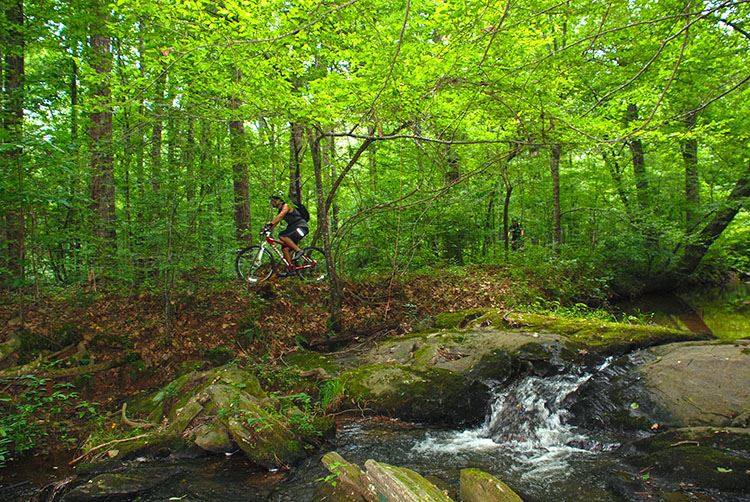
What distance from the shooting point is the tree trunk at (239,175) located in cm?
898

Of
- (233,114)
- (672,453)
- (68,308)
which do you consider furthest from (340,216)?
(672,453)

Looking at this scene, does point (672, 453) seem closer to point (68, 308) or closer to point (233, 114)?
point (233, 114)

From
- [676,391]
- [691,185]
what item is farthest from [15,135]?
[691,185]

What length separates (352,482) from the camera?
160 inches

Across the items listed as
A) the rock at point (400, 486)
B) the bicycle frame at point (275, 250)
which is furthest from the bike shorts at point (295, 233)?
the rock at point (400, 486)

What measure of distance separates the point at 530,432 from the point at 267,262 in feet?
22.7

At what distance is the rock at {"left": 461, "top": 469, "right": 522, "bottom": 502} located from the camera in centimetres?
370

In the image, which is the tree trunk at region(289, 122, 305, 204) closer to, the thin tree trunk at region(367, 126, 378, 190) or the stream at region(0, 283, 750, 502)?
the thin tree trunk at region(367, 126, 378, 190)

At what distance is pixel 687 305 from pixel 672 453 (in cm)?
1212

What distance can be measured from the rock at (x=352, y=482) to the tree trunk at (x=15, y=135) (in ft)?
19.4

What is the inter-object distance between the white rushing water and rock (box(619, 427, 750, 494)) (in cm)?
56

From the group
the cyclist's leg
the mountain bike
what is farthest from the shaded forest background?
the cyclist's leg

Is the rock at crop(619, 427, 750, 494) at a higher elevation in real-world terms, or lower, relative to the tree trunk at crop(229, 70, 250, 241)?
lower

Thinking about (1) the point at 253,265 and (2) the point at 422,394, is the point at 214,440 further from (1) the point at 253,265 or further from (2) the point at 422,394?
(1) the point at 253,265
